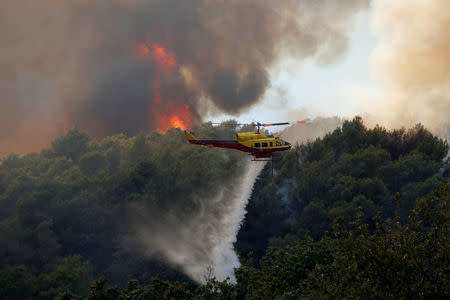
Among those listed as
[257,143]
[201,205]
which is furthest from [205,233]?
[257,143]

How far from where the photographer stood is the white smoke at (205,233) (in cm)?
7556

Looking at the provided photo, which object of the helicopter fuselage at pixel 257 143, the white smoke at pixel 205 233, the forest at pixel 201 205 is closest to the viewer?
the helicopter fuselage at pixel 257 143

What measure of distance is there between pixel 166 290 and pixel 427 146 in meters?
58.9

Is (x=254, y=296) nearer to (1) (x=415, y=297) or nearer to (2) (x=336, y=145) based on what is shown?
(1) (x=415, y=297)

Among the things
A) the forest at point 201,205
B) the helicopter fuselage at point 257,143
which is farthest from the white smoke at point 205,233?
the helicopter fuselage at point 257,143

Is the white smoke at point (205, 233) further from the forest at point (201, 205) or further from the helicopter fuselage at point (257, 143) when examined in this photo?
the helicopter fuselage at point (257, 143)

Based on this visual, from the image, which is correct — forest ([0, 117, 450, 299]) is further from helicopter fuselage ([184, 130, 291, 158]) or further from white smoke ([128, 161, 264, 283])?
helicopter fuselage ([184, 130, 291, 158])

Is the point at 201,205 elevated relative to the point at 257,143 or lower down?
elevated

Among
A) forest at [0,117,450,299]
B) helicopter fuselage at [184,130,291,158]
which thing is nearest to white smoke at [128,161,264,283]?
forest at [0,117,450,299]

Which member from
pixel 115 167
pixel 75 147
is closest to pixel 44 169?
pixel 75 147

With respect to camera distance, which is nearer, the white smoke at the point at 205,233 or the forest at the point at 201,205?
the forest at the point at 201,205

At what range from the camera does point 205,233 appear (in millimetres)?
84500

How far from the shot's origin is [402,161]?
245 ft

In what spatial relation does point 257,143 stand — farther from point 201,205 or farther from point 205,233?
point 201,205
